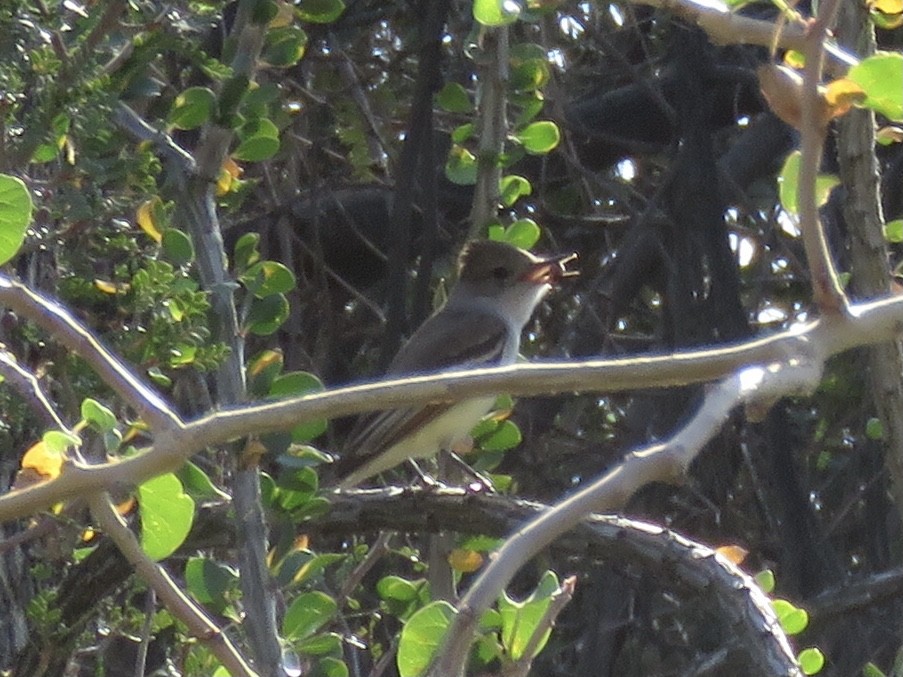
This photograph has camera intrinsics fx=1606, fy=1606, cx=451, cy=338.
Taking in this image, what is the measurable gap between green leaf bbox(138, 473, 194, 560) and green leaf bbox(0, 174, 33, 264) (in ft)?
0.80

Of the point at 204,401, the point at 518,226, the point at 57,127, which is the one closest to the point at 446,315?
the point at 518,226

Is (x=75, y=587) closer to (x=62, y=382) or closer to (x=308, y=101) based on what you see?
(x=62, y=382)

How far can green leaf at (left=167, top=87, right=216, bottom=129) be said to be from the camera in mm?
2395

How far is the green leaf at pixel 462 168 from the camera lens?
3.10 meters

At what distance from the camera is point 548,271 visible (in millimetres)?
4035

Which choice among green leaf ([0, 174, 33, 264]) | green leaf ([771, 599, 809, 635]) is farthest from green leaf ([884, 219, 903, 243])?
green leaf ([0, 174, 33, 264])

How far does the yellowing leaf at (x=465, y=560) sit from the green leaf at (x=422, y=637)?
4.03ft

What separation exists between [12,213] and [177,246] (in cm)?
91

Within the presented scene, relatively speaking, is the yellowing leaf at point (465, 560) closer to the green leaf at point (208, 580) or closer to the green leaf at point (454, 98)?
the green leaf at point (208, 580)

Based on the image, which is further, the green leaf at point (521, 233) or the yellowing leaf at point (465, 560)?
the green leaf at point (521, 233)

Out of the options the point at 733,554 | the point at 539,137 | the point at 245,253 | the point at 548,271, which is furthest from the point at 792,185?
the point at 548,271

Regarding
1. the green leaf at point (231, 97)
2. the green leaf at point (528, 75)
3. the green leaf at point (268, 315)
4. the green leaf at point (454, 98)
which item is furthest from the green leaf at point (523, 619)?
the green leaf at point (454, 98)

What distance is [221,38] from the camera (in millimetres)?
3020

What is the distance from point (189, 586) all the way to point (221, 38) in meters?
1.15
